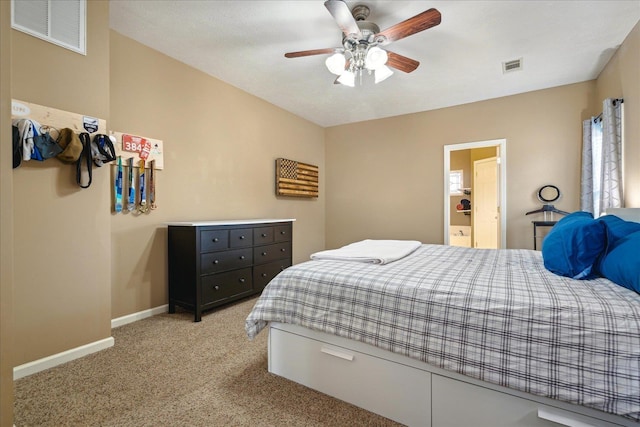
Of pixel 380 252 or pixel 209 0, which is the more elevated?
pixel 209 0

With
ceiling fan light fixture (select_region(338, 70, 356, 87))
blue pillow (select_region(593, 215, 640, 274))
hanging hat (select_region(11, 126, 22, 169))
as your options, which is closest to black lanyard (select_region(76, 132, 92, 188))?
hanging hat (select_region(11, 126, 22, 169))

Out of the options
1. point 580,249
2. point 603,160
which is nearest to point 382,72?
point 580,249

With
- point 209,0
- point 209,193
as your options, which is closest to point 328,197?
point 209,193

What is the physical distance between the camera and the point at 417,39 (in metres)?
2.70

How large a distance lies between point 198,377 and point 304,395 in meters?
0.70

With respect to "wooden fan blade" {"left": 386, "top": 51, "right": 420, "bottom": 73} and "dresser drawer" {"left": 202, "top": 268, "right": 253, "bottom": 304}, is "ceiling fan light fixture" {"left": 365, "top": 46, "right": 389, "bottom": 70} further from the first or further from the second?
"dresser drawer" {"left": 202, "top": 268, "right": 253, "bottom": 304}

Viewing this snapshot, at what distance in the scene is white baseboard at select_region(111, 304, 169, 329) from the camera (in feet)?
8.54

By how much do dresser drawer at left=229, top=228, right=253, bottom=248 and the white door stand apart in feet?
15.2

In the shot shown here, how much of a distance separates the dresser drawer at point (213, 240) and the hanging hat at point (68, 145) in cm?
111

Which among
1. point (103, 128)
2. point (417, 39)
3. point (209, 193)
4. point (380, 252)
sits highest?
point (417, 39)

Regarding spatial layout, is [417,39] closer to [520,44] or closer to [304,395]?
[520,44]

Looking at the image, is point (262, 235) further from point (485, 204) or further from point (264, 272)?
point (485, 204)

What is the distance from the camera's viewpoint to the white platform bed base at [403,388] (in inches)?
44.4

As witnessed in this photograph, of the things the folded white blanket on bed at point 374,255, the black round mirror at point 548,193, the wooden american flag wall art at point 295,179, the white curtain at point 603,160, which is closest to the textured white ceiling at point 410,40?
the white curtain at point 603,160
